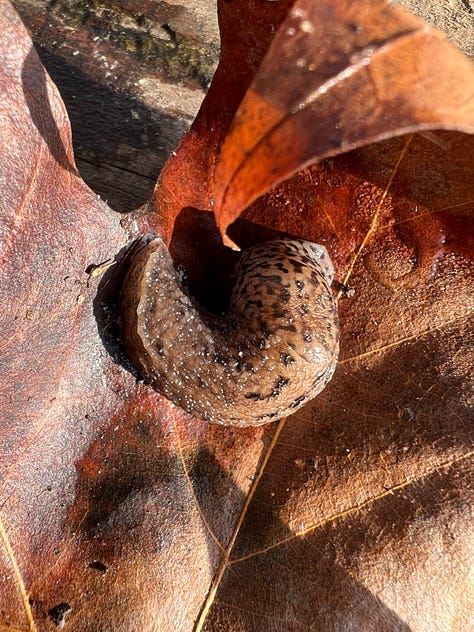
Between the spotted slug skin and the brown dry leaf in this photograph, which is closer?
the brown dry leaf

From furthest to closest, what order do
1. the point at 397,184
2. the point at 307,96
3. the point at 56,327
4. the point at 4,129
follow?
the point at 397,184, the point at 56,327, the point at 4,129, the point at 307,96

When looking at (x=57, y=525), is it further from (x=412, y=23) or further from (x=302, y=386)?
(x=412, y=23)

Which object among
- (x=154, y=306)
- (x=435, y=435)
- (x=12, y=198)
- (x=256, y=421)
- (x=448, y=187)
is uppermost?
(x=12, y=198)

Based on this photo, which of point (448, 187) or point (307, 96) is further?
point (448, 187)

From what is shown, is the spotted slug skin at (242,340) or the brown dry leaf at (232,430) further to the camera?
the spotted slug skin at (242,340)

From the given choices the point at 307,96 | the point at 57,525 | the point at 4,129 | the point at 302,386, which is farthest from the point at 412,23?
the point at 57,525
